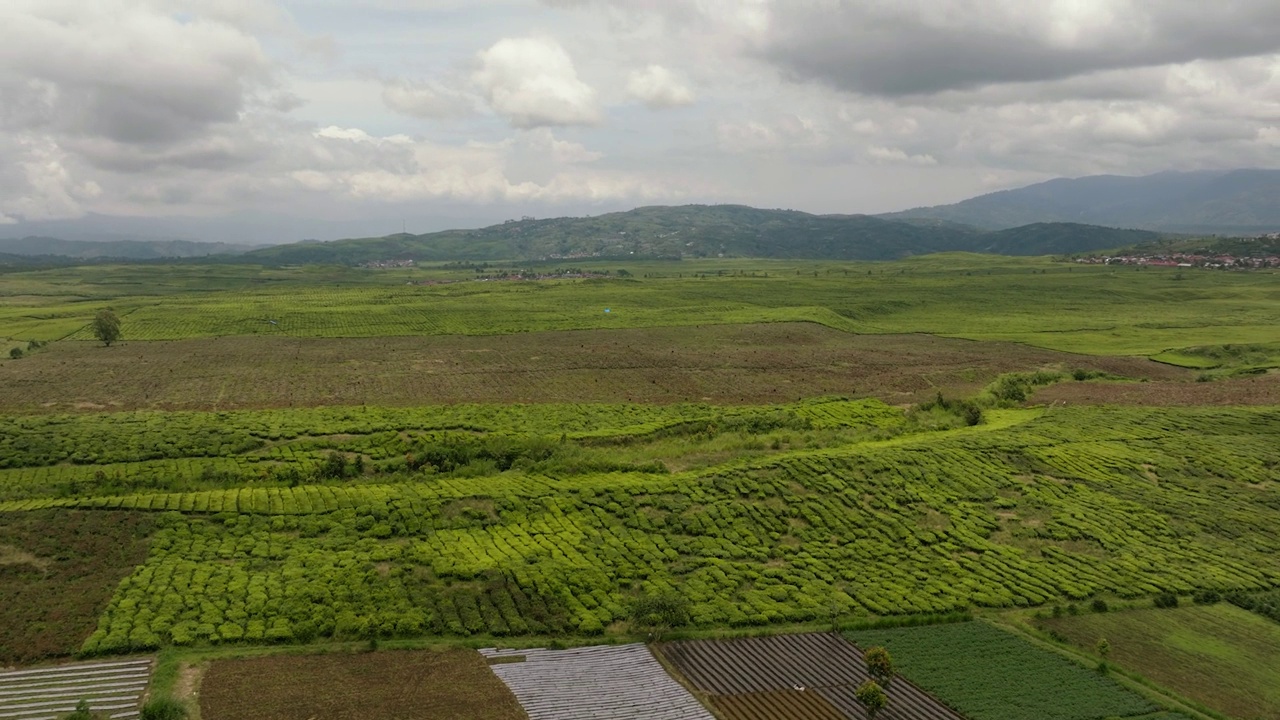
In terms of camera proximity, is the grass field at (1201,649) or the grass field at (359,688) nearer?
the grass field at (359,688)

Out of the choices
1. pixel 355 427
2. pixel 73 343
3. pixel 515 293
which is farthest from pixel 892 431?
pixel 515 293

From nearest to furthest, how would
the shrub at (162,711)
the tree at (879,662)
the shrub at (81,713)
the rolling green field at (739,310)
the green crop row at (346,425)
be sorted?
1. the shrub at (81,713)
2. the shrub at (162,711)
3. the tree at (879,662)
4. the green crop row at (346,425)
5. the rolling green field at (739,310)

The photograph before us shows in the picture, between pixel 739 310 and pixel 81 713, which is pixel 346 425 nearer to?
pixel 81 713

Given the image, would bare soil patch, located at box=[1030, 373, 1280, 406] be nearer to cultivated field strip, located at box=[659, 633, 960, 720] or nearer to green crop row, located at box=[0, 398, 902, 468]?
green crop row, located at box=[0, 398, 902, 468]

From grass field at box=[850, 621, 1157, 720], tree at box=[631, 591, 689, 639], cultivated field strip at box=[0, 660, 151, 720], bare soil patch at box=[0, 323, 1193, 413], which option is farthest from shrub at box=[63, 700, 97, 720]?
bare soil patch at box=[0, 323, 1193, 413]

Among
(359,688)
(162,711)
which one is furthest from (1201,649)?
(162,711)

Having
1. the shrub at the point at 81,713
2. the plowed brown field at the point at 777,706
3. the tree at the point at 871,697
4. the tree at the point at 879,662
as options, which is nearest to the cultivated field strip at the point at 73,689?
the shrub at the point at 81,713

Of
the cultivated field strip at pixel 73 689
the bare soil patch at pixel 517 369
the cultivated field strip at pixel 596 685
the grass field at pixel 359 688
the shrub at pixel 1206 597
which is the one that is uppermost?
the bare soil patch at pixel 517 369

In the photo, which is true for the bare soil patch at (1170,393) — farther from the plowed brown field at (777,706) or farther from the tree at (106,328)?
the tree at (106,328)

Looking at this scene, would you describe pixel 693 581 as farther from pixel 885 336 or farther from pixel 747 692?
pixel 885 336
